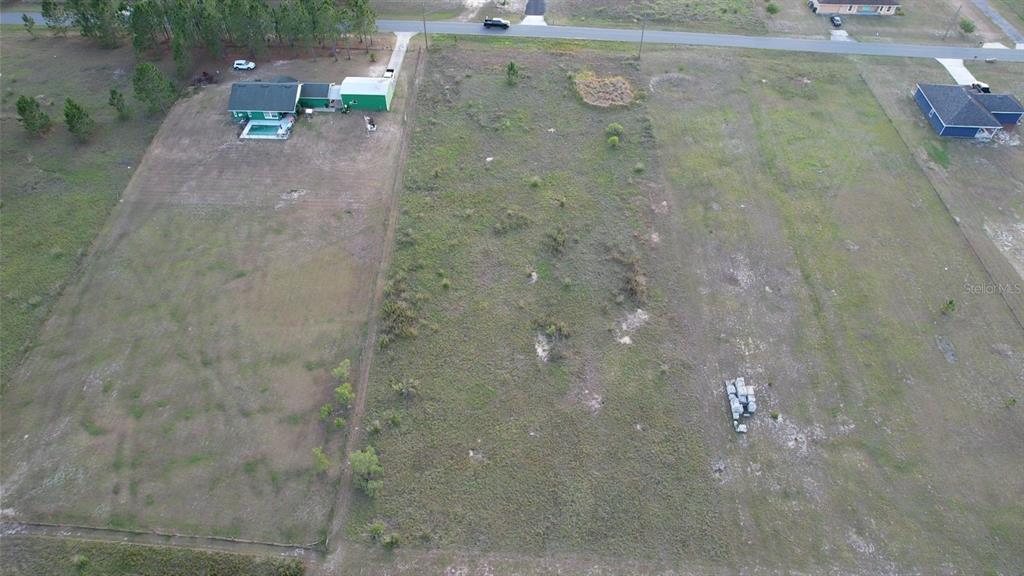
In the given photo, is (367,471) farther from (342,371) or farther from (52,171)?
(52,171)

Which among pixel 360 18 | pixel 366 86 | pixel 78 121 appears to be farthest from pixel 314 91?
pixel 78 121

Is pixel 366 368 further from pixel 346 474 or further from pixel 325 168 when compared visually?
pixel 325 168

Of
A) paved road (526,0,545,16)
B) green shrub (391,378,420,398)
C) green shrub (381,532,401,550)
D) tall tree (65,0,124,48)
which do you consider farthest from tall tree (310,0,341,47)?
green shrub (381,532,401,550)

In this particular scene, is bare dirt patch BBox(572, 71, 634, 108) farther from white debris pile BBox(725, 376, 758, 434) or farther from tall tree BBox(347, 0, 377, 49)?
white debris pile BBox(725, 376, 758, 434)

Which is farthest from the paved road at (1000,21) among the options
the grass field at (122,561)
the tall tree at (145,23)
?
the tall tree at (145,23)

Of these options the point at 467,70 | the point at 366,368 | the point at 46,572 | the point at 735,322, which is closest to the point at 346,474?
the point at 366,368

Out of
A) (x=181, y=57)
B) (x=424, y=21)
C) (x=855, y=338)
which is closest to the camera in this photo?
(x=855, y=338)
